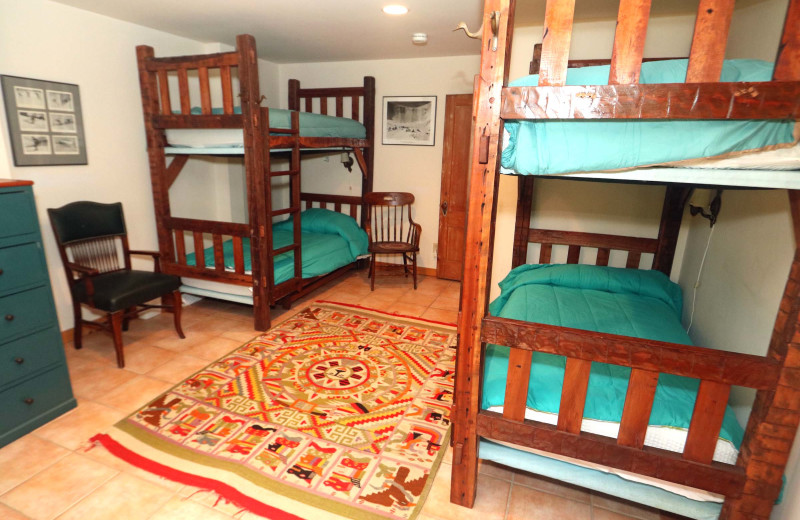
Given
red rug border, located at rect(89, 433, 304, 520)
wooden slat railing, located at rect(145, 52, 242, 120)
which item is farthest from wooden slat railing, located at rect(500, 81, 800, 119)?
wooden slat railing, located at rect(145, 52, 242, 120)

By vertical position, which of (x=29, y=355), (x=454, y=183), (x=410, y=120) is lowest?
(x=29, y=355)

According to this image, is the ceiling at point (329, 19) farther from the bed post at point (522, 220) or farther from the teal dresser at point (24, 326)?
the teal dresser at point (24, 326)

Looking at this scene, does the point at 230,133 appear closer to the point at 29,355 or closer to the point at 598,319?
the point at 29,355

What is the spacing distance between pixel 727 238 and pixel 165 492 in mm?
3023

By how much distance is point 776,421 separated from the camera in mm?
1261

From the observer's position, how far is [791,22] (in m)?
1.06

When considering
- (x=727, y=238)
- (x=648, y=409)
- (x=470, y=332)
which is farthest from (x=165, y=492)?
(x=727, y=238)

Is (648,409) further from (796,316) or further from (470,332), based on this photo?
(470,332)

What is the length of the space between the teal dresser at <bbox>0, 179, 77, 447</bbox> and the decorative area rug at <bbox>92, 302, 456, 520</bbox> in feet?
1.36

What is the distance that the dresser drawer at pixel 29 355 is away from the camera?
1.95 m

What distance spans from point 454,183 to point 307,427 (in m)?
3.06

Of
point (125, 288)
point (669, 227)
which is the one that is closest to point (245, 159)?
point (125, 288)

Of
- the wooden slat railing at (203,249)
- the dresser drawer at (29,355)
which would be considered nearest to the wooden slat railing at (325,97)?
the wooden slat railing at (203,249)

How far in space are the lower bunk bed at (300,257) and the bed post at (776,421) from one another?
2.97 meters
